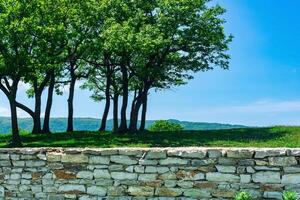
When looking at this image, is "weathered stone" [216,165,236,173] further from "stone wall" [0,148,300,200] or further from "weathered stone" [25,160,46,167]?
"weathered stone" [25,160,46,167]

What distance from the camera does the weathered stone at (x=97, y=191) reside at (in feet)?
46.3

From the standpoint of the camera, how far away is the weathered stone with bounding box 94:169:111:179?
46.1 feet

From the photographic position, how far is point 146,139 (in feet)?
109

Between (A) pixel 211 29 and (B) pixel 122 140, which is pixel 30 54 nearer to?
(B) pixel 122 140

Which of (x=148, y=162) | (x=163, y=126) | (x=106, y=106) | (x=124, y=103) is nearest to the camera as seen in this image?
(x=148, y=162)

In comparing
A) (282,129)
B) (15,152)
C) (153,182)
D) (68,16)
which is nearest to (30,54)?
(68,16)

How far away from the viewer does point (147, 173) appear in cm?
1361

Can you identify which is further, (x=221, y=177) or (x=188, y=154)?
(x=188, y=154)

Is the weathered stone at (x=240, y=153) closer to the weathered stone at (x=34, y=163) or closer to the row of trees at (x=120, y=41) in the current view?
the weathered stone at (x=34, y=163)

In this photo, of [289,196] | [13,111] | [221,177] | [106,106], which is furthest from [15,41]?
[289,196]

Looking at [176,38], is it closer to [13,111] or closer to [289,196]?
[13,111]

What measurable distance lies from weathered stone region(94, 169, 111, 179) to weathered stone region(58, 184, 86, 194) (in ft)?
1.78

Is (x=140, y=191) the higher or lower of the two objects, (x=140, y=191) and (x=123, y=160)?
the lower

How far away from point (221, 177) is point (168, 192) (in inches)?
56.5
